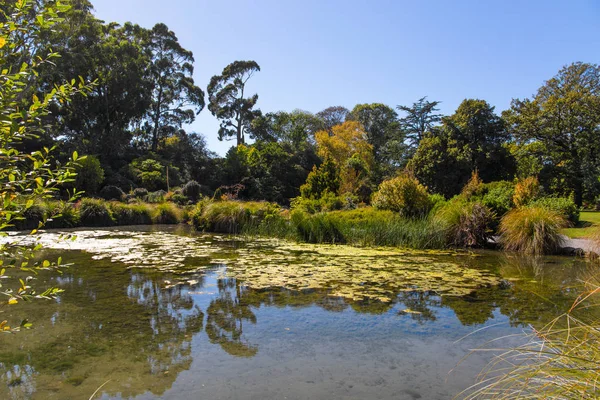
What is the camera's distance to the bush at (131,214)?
17.1m

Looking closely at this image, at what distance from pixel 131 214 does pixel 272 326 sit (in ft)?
50.0

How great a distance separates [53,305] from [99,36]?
30.4 metres

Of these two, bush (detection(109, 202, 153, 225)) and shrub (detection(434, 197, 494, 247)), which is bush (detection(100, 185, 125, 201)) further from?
shrub (detection(434, 197, 494, 247))

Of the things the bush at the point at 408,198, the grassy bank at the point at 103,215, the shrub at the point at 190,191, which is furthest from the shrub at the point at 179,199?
the bush at the point at 408,198

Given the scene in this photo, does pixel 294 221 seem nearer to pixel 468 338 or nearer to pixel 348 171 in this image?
pixel 468 338

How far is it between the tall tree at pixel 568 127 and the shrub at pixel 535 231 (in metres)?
14.1

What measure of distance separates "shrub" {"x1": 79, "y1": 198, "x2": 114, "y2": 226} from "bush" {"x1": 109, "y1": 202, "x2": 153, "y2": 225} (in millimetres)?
434

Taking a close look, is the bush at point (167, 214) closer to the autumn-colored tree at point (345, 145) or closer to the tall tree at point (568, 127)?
the autumn-colored tree at point (345, 145)

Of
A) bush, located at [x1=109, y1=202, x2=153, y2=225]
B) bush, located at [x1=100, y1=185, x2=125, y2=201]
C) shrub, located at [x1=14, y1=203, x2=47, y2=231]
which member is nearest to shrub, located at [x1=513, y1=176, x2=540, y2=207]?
bush, located at [x1=109, y1=202, x2=153, y2=225]

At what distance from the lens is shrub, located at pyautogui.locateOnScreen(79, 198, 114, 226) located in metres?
15.7

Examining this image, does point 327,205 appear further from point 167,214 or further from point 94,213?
point 94,213

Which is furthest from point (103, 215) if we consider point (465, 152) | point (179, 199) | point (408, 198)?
point (465, 152)

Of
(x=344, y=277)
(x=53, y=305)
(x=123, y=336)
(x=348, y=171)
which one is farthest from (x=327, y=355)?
(x=348, y=171)

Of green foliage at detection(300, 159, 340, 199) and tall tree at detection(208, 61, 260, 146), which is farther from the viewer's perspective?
tall tree at detection(208, 61, 260, 146)
